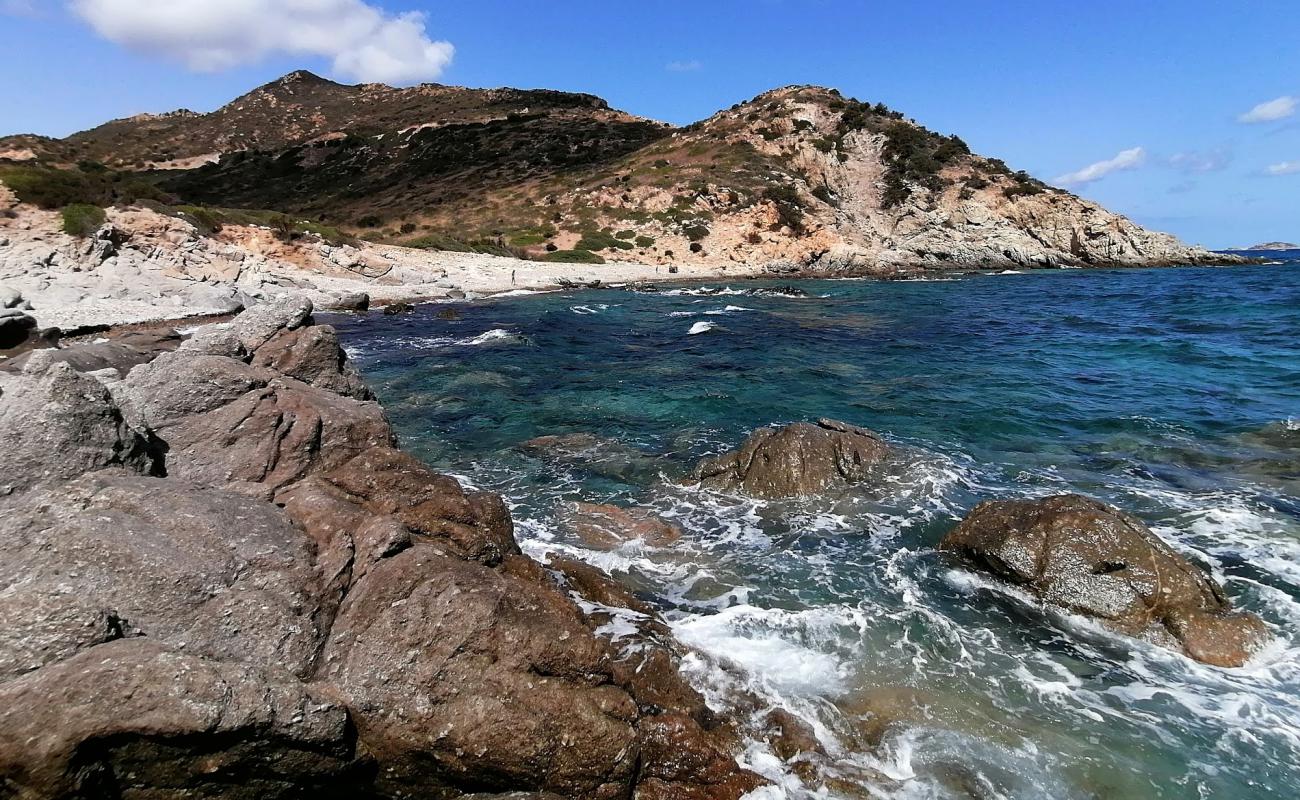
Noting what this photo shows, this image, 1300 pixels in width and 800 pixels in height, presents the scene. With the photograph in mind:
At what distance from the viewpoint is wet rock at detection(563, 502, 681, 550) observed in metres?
10.4

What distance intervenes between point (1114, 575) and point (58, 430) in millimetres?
12021

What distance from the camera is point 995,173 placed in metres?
73.9

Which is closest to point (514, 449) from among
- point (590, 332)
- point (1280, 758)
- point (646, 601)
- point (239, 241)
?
point (646, 601)

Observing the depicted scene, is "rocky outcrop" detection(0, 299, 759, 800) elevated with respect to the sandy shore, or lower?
lower

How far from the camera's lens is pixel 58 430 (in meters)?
6.03

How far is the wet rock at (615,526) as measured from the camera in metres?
10.4

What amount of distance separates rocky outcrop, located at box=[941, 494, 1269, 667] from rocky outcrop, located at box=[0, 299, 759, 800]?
5.21 metres

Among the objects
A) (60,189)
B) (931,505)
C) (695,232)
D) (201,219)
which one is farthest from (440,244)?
(931,505)

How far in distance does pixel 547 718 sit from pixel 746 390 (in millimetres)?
15387

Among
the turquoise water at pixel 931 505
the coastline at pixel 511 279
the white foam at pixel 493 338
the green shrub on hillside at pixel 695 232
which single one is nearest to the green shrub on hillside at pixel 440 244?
the coastline at pixel 511 279

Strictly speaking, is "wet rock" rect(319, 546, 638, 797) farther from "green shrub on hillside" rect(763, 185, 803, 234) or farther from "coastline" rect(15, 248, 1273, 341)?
"green shrub on hillside" rect(763, 185, 803, 234)

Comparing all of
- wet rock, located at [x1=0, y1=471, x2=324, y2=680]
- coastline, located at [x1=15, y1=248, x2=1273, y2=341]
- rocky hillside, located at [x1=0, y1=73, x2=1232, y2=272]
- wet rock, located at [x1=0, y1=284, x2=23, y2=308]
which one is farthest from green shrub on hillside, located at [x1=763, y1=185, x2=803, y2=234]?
wet rock, located at [x1=0, y1=471, x2=324, y2=680]

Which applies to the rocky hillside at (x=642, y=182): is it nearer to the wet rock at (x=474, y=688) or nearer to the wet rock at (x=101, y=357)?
the wet rock at (x=101, y=357)

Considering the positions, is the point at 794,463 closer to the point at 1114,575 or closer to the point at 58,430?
the point at 1114,575
